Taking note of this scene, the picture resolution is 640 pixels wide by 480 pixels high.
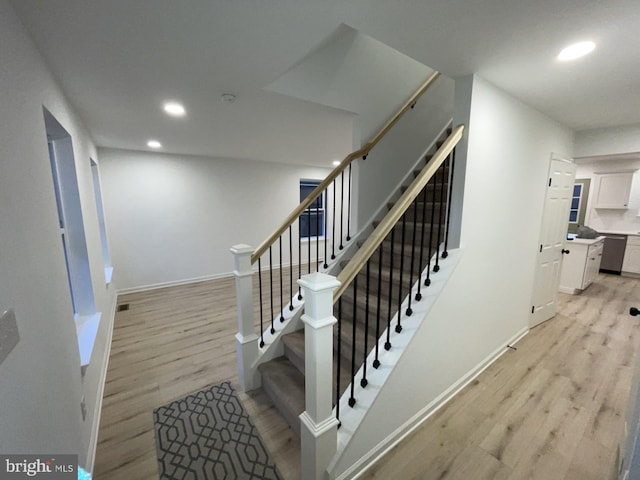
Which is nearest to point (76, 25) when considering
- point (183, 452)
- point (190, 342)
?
point (183, 452)

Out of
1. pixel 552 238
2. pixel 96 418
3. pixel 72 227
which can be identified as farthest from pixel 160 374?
pixel 552 238

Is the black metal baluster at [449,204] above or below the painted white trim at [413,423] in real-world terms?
above

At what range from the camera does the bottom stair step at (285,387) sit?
5.80 ft

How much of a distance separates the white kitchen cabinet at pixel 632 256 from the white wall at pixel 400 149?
5125 mm

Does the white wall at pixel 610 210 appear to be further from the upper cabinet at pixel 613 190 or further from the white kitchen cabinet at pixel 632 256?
the white kitchen cabinet at pixel 632 256

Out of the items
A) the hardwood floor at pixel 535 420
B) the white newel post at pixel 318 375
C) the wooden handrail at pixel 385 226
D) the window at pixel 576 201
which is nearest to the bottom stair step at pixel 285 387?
the white newel post at pixel 318 375

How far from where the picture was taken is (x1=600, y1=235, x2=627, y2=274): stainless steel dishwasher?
5316mm

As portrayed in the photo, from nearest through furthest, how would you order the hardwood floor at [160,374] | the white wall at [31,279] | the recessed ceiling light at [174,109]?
the white wall at [31,279], the hardwood floor at [160,374], the recessed ceiling light at [174,109]

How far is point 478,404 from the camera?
78.4 inches

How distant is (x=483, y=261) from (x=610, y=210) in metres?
6.16

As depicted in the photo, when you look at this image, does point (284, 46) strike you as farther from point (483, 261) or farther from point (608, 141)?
point (608, 141)

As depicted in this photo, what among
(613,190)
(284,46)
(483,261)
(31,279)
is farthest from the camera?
(613,190)

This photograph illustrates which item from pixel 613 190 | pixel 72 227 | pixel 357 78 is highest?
pixel 357 78

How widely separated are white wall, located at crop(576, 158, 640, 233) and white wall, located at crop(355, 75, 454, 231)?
4859 millimetres
